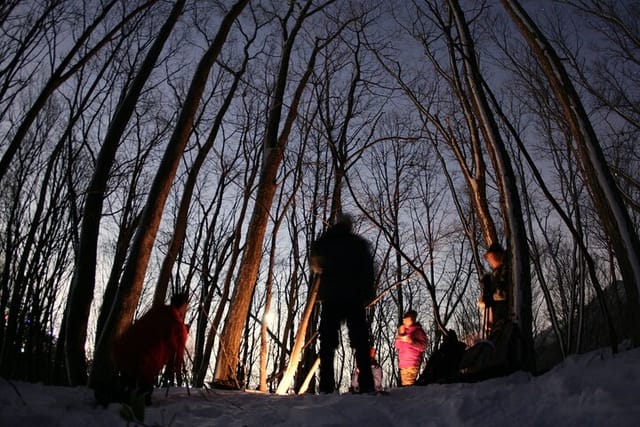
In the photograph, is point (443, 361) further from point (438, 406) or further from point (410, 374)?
point (438, 406)

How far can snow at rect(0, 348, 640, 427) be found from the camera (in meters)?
1.97

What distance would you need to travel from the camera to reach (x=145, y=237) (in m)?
4.98

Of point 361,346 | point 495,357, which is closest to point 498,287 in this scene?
point 495,357

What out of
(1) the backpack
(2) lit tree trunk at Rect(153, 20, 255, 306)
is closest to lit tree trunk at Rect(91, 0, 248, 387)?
(2) lit tree trunk at Rect(153, 20, 255, 306)

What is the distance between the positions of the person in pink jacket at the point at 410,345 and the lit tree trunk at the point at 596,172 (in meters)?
4.57

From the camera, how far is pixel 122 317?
15.1 feet

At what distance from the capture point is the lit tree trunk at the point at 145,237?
4438 mm

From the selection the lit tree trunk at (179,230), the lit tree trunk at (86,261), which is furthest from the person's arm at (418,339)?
the lit tree trunk at (86,261)

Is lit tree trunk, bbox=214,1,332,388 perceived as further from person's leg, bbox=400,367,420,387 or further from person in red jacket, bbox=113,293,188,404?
person's leg, bbox=400,367,420,387

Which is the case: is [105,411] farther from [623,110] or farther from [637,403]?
[623,110]

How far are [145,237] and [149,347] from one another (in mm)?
1624

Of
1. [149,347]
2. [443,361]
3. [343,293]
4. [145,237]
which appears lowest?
[443,361]

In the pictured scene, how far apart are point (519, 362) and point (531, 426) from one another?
1534 millimetres

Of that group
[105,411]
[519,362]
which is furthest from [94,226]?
[519,362]
